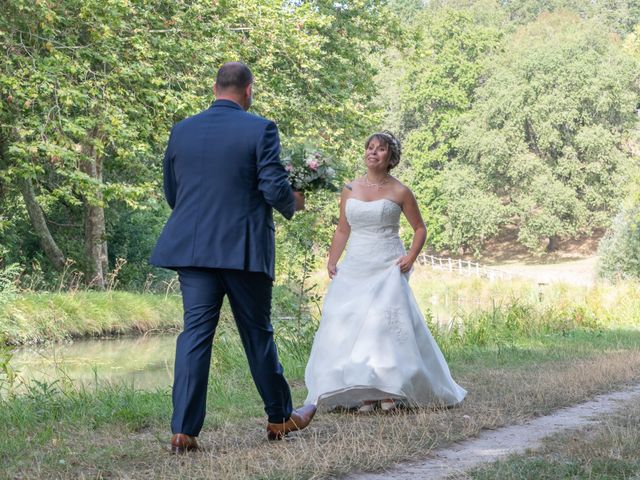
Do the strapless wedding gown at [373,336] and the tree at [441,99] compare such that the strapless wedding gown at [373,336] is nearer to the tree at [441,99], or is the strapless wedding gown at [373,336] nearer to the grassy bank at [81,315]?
the grassy bank at [81,315]

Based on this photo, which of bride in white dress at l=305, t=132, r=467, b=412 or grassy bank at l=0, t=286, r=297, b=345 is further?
grassy bank at l=0, t=286, r=297, b=345

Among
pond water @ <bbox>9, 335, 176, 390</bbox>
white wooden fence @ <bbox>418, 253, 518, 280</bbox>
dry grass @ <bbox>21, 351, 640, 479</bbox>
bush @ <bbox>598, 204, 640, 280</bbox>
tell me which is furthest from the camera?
white wooden fence @ <bbox>418, 253, 518, 280</bbox>

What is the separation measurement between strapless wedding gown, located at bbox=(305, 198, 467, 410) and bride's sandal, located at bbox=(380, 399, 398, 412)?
0.14 feet

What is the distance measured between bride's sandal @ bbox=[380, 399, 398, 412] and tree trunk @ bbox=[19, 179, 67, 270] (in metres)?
15.9

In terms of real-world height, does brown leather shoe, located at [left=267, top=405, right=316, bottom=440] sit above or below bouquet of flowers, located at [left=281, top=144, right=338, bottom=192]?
below

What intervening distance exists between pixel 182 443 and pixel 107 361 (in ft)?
35.3

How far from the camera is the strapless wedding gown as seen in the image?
7.02 m

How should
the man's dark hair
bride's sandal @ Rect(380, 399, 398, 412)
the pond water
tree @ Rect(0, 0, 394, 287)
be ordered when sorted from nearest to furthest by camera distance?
the man's dark hair → bride's sandal @ Rect(380, 399, 398, 412) → the pond water → tree @ Rect(0, 0, 394, 287)

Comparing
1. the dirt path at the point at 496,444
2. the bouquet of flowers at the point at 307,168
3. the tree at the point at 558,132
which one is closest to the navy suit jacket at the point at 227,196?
the bouquet of flowers at the point at 307,168

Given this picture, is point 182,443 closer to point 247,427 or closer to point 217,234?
point 247,427

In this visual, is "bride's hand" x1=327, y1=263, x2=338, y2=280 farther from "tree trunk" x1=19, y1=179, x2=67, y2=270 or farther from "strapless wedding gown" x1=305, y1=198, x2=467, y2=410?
"tree trunk" x1=19, y1=179, x2=67, y2=270

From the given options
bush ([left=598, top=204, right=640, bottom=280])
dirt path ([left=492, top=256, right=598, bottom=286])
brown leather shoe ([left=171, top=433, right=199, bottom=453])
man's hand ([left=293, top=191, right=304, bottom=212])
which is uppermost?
man's hand ([left=293, top=191, right=304, bottom=212])

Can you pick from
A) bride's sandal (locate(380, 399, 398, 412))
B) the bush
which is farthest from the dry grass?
the bush

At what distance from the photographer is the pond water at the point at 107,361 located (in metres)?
12.3
